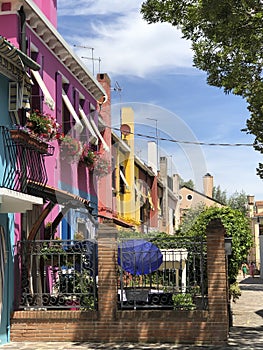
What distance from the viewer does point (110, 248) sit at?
12.9m

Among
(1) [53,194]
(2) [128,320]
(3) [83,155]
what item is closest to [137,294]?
(2) [128,320]

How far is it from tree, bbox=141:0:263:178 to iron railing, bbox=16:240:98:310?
461 centimetres

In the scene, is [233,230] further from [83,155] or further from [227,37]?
[227,37]

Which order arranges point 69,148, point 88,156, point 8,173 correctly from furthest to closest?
1. point 88,156
2. point 69,148
3. point 8,173

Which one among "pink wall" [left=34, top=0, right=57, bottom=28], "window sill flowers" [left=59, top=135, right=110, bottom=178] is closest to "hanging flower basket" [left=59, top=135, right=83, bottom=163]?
"window sill flowers" [left=59, top=135, right=110, bottom=178]

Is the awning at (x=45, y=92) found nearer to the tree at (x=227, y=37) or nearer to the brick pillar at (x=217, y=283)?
the tree at (x=227, y=37)

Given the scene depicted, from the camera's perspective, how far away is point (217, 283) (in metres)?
12.6

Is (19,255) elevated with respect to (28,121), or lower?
lower

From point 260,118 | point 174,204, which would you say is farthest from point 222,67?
point 174,204

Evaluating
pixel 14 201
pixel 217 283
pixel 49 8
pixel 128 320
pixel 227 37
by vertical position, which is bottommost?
pixel 128 320

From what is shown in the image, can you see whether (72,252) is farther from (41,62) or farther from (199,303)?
(41,62)

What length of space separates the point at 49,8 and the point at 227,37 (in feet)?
28.3

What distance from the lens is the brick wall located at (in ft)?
40.9

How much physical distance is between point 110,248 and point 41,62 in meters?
5.37
